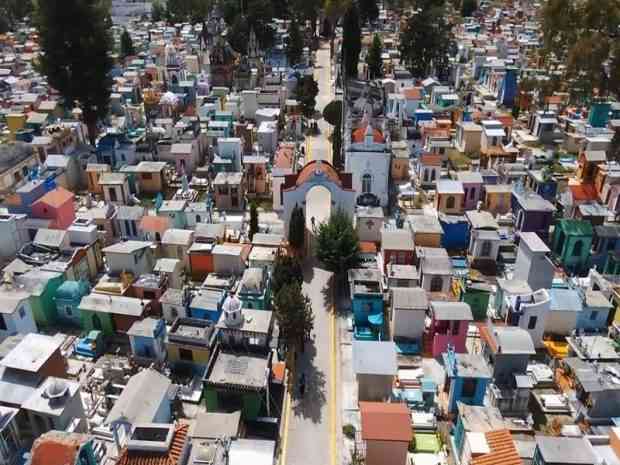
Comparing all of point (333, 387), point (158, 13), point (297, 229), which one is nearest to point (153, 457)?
point (333, 387)

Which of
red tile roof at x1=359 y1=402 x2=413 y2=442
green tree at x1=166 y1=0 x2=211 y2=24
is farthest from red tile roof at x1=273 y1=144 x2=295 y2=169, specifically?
green tree at x1=166 y1=0 x2=211 y2=24

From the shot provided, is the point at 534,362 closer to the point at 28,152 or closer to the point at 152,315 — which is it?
the point at 152,315

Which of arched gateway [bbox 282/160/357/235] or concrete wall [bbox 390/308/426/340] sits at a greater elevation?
arched gateway [bbox 282/160/357/235]

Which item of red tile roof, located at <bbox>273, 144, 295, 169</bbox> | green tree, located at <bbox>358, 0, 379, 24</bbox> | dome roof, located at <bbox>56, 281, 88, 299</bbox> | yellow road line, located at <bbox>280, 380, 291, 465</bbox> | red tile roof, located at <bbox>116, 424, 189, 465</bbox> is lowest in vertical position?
yellow road line, located at <bbox>280, 380, 291, 465</bbox>

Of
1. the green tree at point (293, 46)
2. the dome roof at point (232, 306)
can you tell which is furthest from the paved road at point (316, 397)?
the green tree at point (293, 46)

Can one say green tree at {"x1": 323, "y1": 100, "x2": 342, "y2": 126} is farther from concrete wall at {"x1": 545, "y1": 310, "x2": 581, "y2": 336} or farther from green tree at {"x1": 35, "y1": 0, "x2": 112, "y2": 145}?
concrete wall at {"x1": 545, "y1": 310, "x2": 581, "y2": 336}

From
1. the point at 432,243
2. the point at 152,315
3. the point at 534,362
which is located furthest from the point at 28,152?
the point at 534,362

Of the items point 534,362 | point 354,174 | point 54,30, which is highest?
point 54,30
